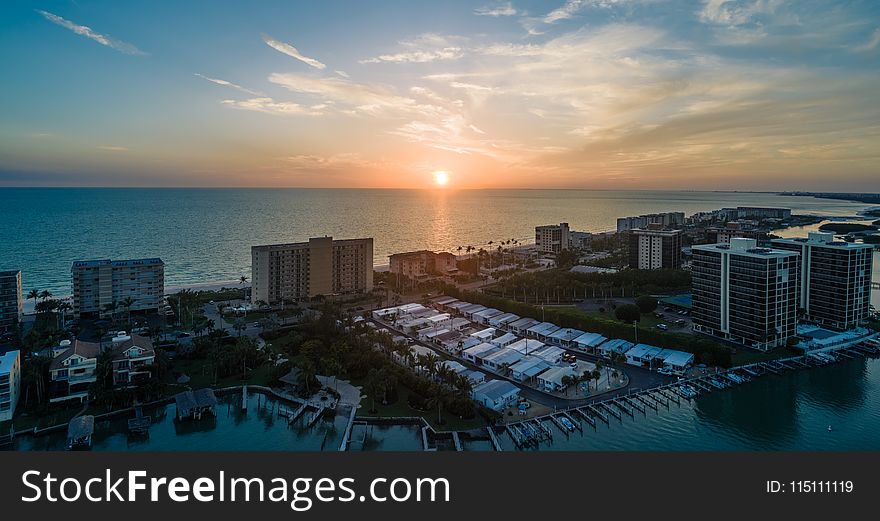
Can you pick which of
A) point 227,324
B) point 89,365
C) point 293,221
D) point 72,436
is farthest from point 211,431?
point 293,221

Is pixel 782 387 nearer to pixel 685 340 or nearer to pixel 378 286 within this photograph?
pixel 685 340

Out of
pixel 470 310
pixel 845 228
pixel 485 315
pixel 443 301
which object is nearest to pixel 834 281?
pixel 485 315

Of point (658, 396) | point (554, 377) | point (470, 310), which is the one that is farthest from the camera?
point (470, 310)

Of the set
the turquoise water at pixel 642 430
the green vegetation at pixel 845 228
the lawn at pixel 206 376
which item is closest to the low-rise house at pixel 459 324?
the lawn at pixel 206 376

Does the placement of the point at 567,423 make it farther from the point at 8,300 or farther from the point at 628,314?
the point at 8,300

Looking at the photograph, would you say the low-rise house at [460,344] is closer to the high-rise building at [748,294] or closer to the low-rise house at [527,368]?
the low-rise house at [527,368]

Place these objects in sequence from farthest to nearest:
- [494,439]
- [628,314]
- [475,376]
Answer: [628,314] < [475,376] < [494,439]
